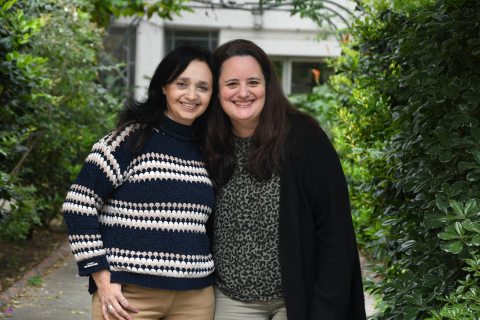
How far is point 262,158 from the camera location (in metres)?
2.46

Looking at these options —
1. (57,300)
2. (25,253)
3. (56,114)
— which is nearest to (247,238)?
(57,300)

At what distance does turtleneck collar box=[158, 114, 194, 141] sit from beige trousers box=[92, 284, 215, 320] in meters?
0.78

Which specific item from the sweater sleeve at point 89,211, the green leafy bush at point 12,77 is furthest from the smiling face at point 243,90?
the green leafy bush at point 12,77

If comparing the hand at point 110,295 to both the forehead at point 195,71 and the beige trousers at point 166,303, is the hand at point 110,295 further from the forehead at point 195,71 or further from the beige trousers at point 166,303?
the forehead at point 195,71

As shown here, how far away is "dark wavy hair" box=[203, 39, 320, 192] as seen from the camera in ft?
8.07

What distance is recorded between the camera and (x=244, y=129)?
2.64 metres

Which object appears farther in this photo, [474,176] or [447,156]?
[447,156]

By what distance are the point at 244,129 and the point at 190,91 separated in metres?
0.34

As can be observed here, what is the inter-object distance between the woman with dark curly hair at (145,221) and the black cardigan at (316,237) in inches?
16.3

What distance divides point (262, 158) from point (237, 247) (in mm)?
453

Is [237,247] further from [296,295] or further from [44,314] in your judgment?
[44,314]

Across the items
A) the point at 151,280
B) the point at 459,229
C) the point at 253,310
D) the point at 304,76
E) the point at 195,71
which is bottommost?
the point at 253,310

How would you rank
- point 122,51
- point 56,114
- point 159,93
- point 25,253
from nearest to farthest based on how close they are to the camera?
1. point 159,93
2. point 56,114
3. point 25,253
4. point 122,51

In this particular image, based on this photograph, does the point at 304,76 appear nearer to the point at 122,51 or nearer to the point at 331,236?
the point at 122,51
